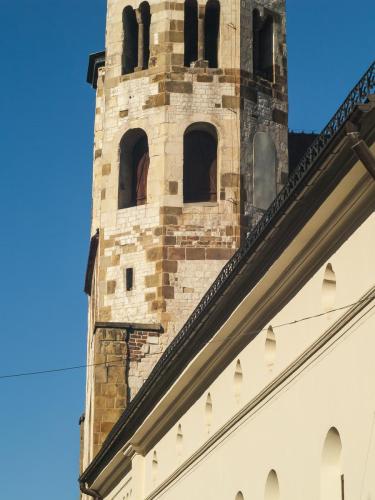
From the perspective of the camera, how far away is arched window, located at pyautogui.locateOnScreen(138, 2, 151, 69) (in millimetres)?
44906

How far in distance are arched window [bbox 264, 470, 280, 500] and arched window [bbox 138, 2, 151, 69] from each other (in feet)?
71.8

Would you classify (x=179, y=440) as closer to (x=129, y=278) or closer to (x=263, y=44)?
(x=129, y=278)

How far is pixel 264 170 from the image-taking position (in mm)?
43469

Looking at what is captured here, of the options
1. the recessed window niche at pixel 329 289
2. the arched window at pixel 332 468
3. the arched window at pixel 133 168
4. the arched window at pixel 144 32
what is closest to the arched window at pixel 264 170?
the arched window at pixel 133 168

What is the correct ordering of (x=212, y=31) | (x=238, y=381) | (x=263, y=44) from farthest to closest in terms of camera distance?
(x=263, y=44)
(x=212, y=31)
(x=238, y=381)

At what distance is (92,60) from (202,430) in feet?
71.8

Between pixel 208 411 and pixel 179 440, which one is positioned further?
pixel 179 440

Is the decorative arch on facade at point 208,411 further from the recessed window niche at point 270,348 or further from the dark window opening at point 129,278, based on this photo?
the dark window opening at point 129,278

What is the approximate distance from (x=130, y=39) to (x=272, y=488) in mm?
23056

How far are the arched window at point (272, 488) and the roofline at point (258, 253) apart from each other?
109 inches

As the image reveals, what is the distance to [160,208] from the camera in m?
42.5

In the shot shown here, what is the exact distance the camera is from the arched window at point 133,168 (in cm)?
4372

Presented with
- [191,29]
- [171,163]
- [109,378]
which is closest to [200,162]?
[171,163]

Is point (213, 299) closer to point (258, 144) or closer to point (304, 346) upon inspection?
point (304, 346)
